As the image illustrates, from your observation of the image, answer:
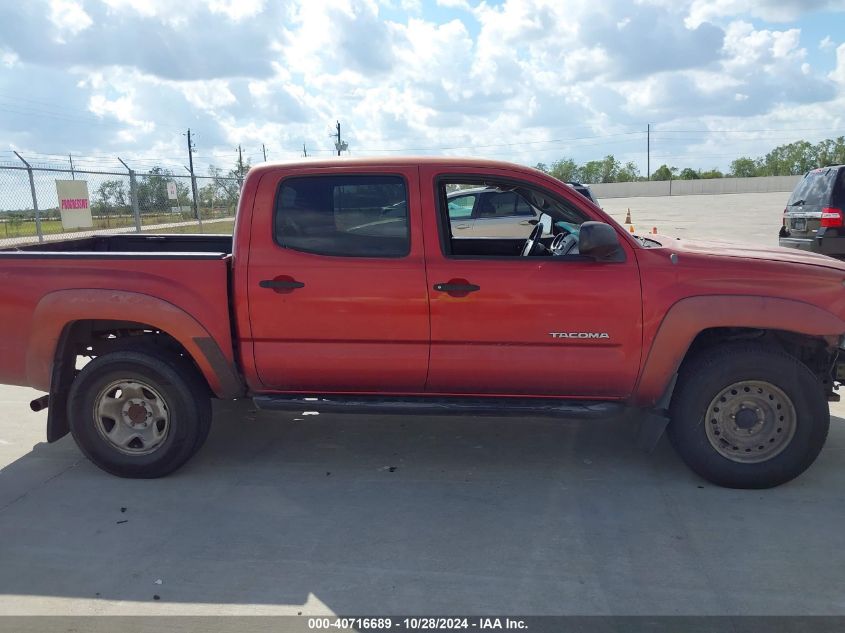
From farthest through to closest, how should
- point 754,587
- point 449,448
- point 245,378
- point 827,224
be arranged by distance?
1. point 827,224
2. point 449,448
3. point 245,378
4. point 754,587

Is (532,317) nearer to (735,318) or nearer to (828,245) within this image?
(735,318)

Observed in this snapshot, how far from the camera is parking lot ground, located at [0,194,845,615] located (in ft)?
10.2

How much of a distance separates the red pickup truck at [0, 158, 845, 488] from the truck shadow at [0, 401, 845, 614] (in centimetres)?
36

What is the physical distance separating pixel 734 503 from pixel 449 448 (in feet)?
6.03

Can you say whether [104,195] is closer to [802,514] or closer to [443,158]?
[443,158]

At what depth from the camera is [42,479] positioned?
14.5 ft

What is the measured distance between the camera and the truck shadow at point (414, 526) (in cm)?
316

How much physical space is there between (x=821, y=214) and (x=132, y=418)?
939 centimetres

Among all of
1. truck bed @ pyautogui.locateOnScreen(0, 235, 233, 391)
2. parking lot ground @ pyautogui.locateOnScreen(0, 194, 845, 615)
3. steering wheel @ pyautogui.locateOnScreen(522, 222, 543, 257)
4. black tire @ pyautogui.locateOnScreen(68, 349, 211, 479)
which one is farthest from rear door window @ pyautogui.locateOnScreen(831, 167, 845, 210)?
black tire @ pyautogui.locateOnScreen(68, 349, 211, 479)

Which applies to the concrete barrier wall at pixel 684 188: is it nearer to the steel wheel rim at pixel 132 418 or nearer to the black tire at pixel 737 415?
the black tire at pixel 737 415

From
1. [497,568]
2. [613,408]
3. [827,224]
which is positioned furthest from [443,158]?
[827,224]

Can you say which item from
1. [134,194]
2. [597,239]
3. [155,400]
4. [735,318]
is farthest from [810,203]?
[134,194]

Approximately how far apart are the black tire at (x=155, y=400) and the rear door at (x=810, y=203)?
9059 mm

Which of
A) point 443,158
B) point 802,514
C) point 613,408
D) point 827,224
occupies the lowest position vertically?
point 802,514
